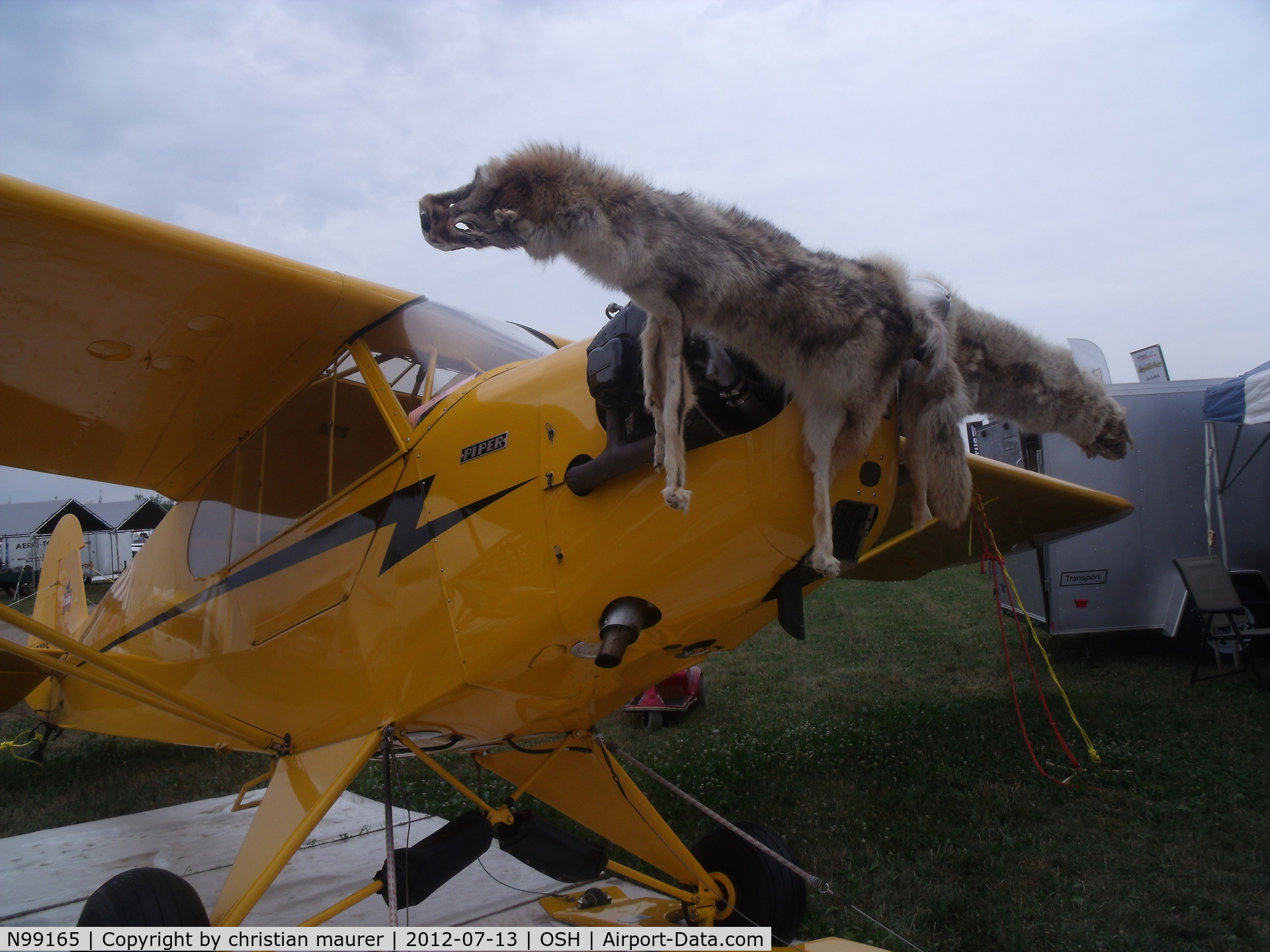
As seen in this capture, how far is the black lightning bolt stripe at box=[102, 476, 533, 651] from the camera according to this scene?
2.79 metres

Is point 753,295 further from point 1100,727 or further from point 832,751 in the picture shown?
point 1100,727

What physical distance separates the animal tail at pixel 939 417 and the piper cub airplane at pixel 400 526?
0.40ft

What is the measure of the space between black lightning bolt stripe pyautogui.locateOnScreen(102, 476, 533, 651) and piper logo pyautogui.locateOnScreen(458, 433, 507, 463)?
→ 15 centimetres

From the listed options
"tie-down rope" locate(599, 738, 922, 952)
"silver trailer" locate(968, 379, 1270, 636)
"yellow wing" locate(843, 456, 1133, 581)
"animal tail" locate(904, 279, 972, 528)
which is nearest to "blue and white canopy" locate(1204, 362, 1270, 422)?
"silver trailer" locate(968, 379, 1270, 636)

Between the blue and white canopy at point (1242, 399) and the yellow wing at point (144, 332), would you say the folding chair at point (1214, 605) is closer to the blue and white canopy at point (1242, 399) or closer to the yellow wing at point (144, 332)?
the blue and white canopy at point (1242, 399)

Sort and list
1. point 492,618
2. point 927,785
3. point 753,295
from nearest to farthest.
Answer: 1. point 753,295
2. point 492,618
3. point 927,785

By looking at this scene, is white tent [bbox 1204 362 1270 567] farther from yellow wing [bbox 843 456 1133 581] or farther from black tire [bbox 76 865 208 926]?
black tire [bbox 76 865 208 926]

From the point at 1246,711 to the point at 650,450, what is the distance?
664cm

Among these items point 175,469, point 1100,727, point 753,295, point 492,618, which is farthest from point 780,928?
point 1100,727

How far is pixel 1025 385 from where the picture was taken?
2408mm

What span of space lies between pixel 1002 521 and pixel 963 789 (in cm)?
183

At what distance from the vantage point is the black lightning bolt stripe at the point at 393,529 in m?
2.79

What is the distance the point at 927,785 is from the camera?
530 centimetres

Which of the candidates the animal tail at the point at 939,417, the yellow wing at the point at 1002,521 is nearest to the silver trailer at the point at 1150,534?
the yellow wing at the point at 1002,521
